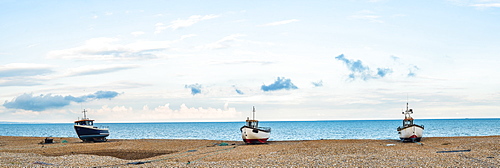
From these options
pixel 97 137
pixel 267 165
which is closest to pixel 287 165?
pixel 267 165

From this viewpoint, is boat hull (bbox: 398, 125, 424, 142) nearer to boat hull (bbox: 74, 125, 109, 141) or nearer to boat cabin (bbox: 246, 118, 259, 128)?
boat cabin (bbox: 246, 118, 259, 128)

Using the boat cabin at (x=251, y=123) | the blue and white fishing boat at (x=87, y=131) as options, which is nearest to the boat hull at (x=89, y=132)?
the blue and white fishing boat at (x=87, y=131)

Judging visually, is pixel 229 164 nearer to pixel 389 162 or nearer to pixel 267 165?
pixel 267 165

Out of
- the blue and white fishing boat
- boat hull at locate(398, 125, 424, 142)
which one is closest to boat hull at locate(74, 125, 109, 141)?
the blue and white fishing boat

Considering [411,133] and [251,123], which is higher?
[251,123]

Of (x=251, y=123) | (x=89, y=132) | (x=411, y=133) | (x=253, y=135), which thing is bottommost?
(x=89, y=132)

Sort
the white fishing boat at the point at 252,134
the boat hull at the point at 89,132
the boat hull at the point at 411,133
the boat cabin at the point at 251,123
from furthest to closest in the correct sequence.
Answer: the boat hull at the point at 89,132 → the boat cabin at the point at 251,123 → the white fishing boat at the point at 252,134 → the boat hull at the point at 411,133

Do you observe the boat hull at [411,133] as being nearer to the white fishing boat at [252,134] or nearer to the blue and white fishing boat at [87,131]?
the white fishing boat at [252,134]

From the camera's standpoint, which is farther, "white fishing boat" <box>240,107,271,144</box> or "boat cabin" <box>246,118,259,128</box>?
"boat cabin" <box>246,118,259,128</box>

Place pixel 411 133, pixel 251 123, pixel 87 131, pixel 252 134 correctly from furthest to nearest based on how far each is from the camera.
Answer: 1. pixel 87 131
2. pixel 251 123
3. pixel 252 134
4. pixel 411 133

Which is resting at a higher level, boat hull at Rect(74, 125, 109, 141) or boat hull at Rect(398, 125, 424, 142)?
boat hull at Rect(398, 125, 424, 142)

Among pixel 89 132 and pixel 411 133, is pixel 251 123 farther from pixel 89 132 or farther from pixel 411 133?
pixel 89 132

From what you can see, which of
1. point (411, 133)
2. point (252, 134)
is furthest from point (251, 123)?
point (411, 133)

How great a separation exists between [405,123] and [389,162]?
3353cm
